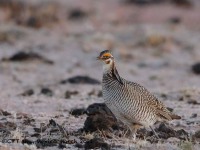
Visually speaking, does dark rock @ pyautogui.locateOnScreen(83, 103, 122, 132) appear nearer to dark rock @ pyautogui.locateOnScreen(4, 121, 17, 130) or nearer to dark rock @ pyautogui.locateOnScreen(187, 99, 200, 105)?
dark rock @ pyautogui.locateOnScreen(4, 121, 17, 130)

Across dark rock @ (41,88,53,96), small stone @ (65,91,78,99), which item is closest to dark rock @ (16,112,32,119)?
small stone @ (65,91,78,99)

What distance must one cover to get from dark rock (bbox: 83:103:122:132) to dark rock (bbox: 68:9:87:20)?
21792mm

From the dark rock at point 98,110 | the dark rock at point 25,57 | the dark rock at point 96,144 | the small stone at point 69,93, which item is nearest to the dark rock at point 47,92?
the small stone at point 69,93

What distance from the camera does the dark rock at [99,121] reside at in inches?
412

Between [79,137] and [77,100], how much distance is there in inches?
148

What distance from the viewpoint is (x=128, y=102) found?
9602 millimetres

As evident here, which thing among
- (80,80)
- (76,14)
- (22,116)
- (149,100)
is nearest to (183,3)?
(76,14)

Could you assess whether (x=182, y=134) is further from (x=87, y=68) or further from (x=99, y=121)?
(x=87, y=68)

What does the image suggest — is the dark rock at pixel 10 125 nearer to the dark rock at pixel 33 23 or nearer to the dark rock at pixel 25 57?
the dark rock at pixel 25 57

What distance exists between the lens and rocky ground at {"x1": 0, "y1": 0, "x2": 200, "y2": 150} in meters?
10.3

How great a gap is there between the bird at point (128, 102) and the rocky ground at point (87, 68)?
266 mm

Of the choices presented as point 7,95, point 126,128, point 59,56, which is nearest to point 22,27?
point 59,56

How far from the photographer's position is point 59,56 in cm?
2286

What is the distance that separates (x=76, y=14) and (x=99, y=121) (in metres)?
22.8
